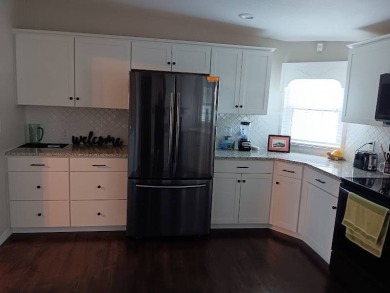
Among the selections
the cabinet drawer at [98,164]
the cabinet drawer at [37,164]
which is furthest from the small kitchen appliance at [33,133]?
the cabinet drawer at [98,164]

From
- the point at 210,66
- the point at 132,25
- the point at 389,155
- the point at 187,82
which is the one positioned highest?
the point at 132,25

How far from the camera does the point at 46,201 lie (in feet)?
10.4

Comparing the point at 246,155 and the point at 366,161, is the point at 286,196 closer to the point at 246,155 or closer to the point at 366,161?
the point at 246,155

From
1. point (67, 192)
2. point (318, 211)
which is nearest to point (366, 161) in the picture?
point (318, 211)

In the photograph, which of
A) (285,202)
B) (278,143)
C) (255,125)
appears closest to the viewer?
(285,202)

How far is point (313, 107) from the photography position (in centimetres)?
392

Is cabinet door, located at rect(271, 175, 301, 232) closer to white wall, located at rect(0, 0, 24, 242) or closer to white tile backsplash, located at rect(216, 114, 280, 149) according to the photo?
white tile backsplash, located at rect(216, 114, 280, 149)

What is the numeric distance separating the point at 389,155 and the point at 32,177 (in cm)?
354

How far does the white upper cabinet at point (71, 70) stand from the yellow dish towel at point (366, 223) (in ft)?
8.18

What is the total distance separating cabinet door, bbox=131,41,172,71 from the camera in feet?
11.2

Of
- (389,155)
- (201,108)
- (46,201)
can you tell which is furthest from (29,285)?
(389,155)

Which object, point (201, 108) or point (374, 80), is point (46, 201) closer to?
point (201, 108)

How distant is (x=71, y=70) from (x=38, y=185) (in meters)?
1.27

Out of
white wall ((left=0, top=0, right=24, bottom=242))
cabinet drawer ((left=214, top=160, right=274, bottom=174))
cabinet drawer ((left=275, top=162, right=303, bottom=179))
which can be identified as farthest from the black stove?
white wall ((left=0, top=0, right=24, bottom=242))
